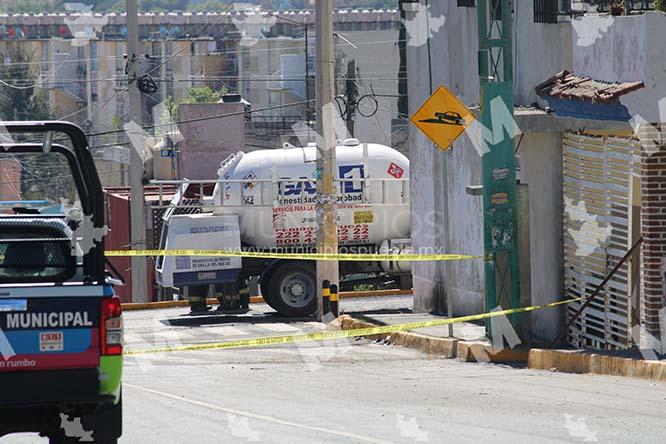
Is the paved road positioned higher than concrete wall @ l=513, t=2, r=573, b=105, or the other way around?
concrete wall @ l=513, t=2, r=573, b=105

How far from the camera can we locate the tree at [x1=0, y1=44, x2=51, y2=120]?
9231cm

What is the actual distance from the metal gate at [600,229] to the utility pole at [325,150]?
7583 mm

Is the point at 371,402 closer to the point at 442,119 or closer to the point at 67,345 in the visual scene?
the point at 67,345

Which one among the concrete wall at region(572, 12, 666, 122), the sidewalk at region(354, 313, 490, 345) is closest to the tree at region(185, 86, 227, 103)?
the sidewalk at region(354, 313, 490, 345)

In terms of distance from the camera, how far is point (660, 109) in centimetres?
1430

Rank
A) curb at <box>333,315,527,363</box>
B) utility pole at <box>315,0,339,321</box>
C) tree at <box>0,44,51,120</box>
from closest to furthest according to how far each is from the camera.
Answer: curb at <box>333,315,527,363</box>, utility pole at <box>315,0,339,321</box>, tree at <box>0,44,51,120</box>

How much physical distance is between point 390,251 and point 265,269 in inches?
106

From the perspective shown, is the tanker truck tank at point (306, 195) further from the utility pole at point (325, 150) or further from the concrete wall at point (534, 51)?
the concrete wall at point (534, 51)

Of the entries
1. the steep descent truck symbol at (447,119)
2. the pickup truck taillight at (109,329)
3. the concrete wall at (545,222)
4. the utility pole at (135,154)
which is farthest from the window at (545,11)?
the utility pole at (135,154)

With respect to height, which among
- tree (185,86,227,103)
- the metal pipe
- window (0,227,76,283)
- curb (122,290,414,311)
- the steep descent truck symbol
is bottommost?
curb (122,290,414,311)

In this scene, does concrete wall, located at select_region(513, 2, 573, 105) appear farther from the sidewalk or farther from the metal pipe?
the sidewalk

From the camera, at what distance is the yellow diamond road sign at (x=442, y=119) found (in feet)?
60.7

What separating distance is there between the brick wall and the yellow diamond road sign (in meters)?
3.97

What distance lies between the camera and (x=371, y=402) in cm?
1266
